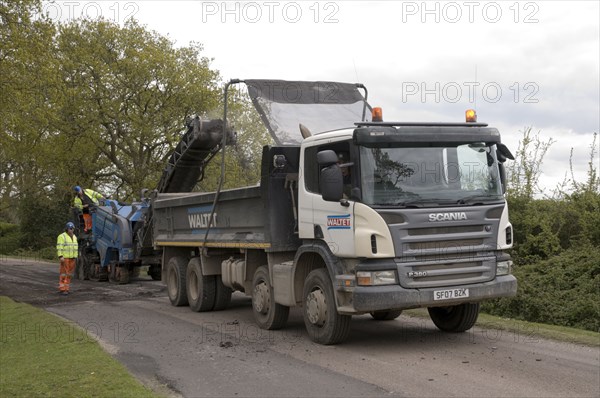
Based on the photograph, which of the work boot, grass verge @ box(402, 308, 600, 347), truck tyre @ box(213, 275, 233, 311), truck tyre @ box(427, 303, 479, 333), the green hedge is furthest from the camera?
the work boot

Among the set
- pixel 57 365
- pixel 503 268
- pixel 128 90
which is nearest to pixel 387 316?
pixel 503 268

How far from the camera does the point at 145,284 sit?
18.7m

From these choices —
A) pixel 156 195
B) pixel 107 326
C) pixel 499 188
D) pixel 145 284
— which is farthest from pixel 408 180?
pixel 145 284

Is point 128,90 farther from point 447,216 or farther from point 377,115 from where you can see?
point 447,216

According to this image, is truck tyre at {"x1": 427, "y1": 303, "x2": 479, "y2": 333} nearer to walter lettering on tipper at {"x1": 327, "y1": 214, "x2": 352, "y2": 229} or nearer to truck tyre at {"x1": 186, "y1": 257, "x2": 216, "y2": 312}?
walter lettering on tipper at {"x1": 327, "y1": 214, "x2": 352, "y2": 229}

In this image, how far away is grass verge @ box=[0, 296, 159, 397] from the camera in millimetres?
6805

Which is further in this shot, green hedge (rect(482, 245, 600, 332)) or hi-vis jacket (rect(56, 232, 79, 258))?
hi-vis jacket (rect(56, 232, 79, 258))

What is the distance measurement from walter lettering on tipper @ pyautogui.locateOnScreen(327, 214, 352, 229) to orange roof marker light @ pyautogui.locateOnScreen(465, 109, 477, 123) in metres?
2.21

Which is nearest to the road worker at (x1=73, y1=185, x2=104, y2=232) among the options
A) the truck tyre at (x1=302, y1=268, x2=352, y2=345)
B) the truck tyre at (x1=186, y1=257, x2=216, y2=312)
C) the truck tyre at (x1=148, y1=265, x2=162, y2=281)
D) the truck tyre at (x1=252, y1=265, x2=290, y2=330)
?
the truck tyre at (x1=148, y1=265, x2=162, y2=281)

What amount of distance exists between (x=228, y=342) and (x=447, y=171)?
3.69 m

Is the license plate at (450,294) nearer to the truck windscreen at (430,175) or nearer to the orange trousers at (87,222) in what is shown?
the truck windscreen at (430,175)

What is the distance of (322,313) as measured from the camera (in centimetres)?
874

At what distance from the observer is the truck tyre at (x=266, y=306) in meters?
10.1

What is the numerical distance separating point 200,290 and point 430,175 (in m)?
5.80
